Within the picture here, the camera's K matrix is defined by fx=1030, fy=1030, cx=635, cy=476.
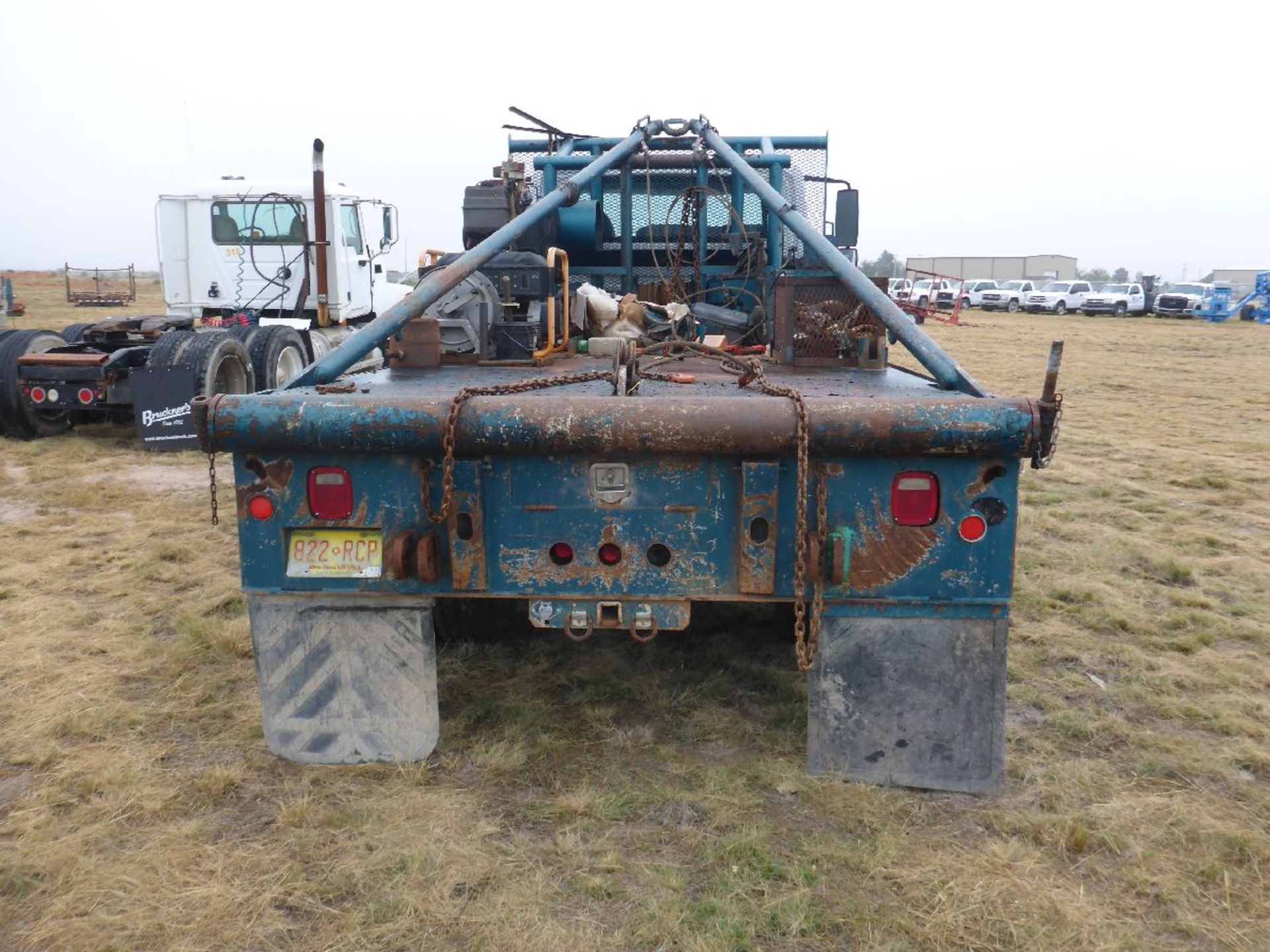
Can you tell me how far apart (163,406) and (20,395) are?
1.57 m

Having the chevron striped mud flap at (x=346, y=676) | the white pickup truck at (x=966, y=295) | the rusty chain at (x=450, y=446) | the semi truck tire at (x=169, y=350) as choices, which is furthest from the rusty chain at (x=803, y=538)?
the white pickup truck at (x=966, y=295)

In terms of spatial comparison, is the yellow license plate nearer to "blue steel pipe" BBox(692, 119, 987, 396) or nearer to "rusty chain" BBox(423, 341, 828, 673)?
"rusty chain" BBox(423, 341, 828, 673)

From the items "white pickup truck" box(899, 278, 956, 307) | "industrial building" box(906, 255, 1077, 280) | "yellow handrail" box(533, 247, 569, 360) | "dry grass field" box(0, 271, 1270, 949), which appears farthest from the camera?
"industrial building" box(906, 255, 1077, 280)

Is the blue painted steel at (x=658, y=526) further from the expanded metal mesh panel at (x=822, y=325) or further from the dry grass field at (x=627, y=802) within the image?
the expanded metal mesh panel at (x=822, y=325)

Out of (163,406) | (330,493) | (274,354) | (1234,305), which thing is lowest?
(163,406)

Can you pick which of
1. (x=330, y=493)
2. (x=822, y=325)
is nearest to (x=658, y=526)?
(x=330, y=493)

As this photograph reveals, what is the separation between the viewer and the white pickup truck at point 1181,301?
38.0m

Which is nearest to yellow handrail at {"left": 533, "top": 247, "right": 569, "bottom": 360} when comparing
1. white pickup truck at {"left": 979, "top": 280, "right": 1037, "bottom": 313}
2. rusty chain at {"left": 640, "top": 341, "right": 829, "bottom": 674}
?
rusty chain at {"left": 640, "top": 341, "right": 829, "bottom": 674}

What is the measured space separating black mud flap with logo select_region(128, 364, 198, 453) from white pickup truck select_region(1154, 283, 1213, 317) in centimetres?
3842

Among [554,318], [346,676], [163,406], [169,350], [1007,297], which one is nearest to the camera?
[346,676]

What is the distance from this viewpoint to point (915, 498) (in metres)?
2.70

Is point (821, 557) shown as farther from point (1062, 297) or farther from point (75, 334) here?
point (1062, 297)

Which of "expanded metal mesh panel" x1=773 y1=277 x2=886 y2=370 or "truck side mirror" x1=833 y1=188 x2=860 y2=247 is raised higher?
"truck side mirror" x1=833 y1=188 x2=860 y2=247

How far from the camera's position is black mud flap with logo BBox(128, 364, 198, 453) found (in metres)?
8.51
